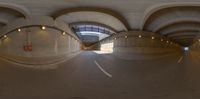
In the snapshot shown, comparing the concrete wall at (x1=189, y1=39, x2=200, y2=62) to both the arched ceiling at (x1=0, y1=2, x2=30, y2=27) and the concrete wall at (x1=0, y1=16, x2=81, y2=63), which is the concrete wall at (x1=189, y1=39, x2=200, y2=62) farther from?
the arched ceiling at (x1=0, y1=2, x2=30, y2=27)

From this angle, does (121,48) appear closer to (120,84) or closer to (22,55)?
(120,84)

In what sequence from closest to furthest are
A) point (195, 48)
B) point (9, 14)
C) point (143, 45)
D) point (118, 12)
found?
1. point (9, 14)
2. point (143, 45)
3. point (195, 48)
4. point (118, 12)

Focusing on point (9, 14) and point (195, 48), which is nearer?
point (9, 14)

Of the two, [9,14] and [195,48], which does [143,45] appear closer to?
[195,48]

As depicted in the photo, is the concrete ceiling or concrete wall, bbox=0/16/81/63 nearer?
concrete wall, bbox=0/16/81/63

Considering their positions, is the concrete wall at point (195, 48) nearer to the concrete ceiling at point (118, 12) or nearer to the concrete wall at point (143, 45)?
the concrete ceiling at point (118, 12)

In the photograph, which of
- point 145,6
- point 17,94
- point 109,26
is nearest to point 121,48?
point 109,26

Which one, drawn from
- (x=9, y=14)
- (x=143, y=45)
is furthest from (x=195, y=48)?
(x=9, y=14)

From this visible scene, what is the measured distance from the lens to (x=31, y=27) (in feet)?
22.4

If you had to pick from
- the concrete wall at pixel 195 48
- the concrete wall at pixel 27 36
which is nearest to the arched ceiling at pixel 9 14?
the concrete wall at pixel 27 36

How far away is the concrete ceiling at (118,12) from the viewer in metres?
7.72

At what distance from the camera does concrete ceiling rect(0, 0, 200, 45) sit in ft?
25.3

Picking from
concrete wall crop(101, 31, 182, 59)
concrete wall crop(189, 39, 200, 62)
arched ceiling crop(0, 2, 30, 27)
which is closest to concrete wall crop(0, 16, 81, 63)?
arched ceiling crop(0, 2, 30, 27)

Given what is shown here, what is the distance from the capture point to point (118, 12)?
66.9 ft
